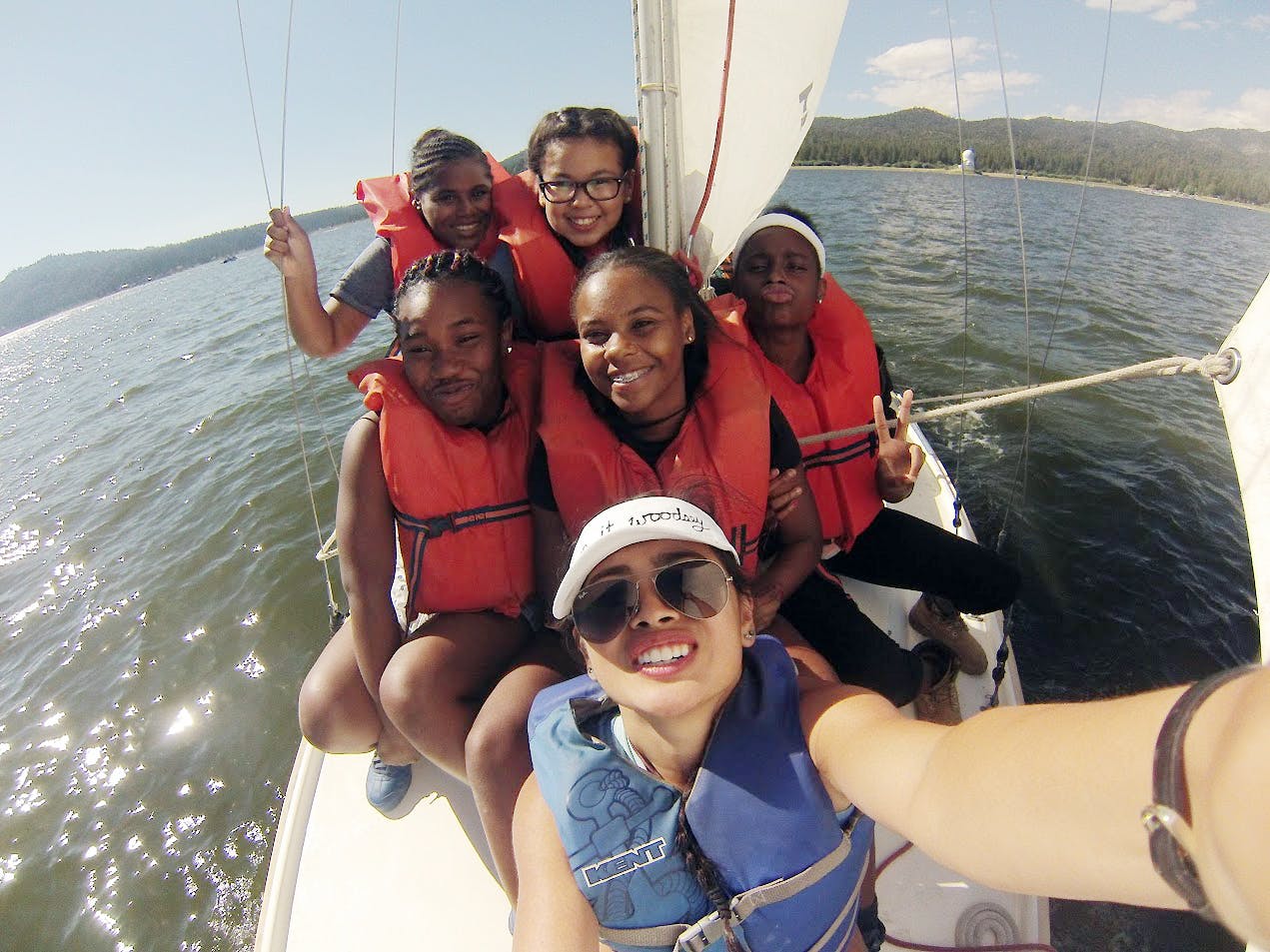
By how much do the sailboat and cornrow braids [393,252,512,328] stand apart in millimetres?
611

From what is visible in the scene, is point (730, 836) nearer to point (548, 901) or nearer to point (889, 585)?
point (548, 901)

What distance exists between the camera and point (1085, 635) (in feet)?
13.3

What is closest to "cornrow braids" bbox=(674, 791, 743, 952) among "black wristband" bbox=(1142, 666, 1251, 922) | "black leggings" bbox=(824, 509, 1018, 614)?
"black wristband" bbox=(1142, 666, 1251, 922)

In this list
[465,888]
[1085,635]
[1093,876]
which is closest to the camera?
[1093,876]

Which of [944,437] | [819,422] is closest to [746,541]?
[819,422]

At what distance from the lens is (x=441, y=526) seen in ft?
6.81

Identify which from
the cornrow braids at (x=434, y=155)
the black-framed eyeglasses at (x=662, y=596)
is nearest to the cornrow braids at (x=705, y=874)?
the black-framed eyeglasses at (x=662, y=596)

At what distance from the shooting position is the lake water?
11.5 feet

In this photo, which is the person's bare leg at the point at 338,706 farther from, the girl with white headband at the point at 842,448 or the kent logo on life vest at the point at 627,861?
the girl with white headband at the point at 842,448

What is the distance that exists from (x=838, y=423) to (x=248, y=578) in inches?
205

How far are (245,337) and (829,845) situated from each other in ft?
51.6

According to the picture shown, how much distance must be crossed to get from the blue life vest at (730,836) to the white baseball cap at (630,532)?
300 mm

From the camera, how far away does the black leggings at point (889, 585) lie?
207 cm

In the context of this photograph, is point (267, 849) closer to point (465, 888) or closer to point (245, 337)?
point (465, 888)
